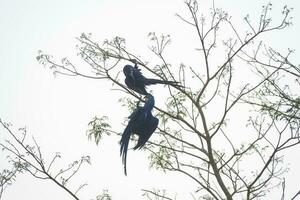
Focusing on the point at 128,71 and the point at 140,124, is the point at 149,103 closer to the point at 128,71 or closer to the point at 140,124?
the point at 140,124

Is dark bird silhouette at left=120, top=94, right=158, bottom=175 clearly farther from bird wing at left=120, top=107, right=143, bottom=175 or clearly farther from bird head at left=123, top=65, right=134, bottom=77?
bird head at left=123, top=65, right=134, bottom=77

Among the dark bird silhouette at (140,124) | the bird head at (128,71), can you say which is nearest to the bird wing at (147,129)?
the dark bird silhouette at (140,124)

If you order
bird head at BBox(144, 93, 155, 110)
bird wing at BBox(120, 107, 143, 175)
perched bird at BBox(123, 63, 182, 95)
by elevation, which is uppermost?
perched bird at BBox(123, 63, 182, 95)

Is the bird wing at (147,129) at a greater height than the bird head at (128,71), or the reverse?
→ the bird head at (128,71)

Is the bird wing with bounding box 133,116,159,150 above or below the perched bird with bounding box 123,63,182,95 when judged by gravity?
below

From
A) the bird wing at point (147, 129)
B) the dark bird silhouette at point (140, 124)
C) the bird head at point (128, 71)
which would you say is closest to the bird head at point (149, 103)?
the dark bird silhouette at point (140, 124)

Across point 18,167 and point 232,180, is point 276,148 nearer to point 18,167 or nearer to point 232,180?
point 232,180

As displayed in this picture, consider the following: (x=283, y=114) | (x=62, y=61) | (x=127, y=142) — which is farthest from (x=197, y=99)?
(x=127, y=142)

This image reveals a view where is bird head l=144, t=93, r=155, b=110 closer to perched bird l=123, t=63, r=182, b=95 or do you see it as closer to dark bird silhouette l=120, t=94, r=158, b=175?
dark bird silhouette l=120, t=94, r=158, b=175

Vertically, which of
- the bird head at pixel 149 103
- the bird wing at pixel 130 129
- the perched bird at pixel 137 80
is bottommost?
the bird wing at pixel 130 129

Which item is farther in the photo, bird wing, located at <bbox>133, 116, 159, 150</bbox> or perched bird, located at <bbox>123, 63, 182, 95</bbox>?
perched bird, located at <bbox>123, 63, 182, 95</bbox>

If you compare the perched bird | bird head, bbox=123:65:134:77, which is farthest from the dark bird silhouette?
bird head, bbox=123:65:134:77

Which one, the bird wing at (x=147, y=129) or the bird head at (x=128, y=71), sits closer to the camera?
the bird wing at (x=147, y=129)

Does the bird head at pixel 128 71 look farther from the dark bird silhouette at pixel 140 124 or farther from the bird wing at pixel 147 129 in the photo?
the bird wing at pixel 147 129
